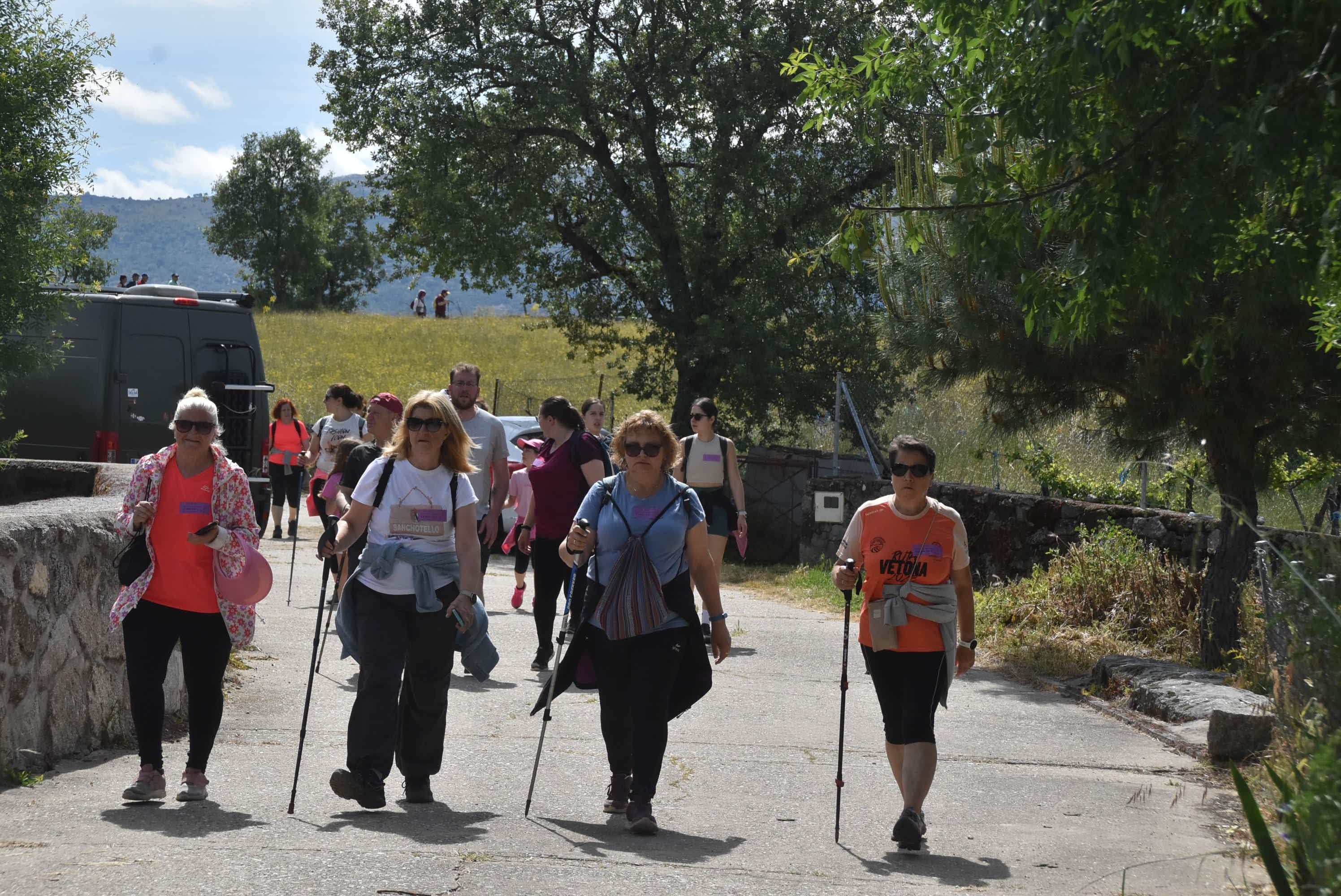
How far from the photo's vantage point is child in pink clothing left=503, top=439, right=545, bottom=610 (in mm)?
10016

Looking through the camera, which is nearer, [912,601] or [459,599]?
[912,601]

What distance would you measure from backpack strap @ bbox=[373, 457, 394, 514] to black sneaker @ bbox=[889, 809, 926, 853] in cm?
225

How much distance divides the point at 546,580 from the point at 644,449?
3443 millimetres

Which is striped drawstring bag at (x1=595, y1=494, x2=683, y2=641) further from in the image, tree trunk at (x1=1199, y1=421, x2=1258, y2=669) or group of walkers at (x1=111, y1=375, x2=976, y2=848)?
tree trunk at (x1=1199, y1=421, x2=1258, y2=669)

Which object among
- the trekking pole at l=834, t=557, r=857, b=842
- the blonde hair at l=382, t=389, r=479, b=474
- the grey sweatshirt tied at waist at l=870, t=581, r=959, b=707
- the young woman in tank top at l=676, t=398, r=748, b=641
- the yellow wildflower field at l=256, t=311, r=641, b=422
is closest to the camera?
the trekking pole at l=834, t=557, r=857, b=842

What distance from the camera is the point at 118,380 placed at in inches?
593

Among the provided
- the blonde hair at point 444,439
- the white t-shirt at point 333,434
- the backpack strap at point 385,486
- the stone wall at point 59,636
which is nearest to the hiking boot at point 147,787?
the stone wall at point 59,636

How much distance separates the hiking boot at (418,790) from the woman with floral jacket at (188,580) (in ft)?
2.73

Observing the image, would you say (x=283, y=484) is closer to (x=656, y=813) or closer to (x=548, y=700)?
(x=548, y=700)

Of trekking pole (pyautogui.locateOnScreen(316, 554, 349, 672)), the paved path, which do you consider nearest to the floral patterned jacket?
the paved path

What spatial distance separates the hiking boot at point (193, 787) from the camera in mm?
5980

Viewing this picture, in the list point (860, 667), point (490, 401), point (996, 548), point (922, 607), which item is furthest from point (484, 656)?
point (490, 401)

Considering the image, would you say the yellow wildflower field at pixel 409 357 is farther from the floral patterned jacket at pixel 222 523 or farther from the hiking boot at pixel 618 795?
the hiking boot at pixel 618 795

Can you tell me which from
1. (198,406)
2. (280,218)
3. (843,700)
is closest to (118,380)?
(198,406)
